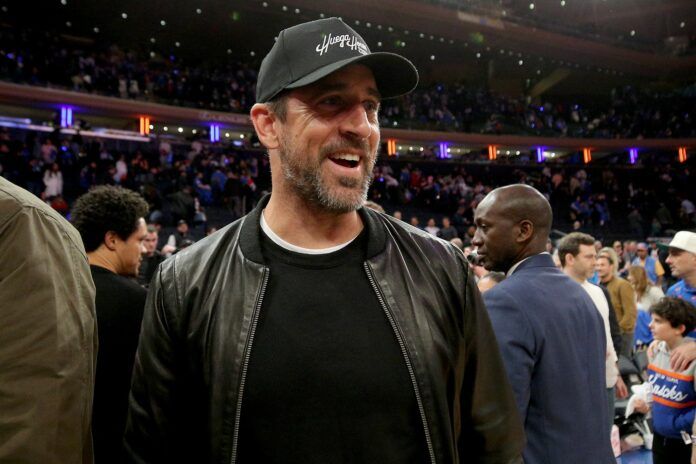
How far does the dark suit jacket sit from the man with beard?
595 millimetres

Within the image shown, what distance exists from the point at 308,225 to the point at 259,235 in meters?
0.13

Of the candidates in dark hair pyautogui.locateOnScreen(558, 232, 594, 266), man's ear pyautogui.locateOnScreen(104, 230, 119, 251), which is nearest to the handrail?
man's ear pyautogui.locateOnScreen(104, 230, 119, 251)

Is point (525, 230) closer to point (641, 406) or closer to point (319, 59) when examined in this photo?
point (319, 59)

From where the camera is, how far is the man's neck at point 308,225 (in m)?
1.37

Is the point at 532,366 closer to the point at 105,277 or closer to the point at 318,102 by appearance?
the point at 318,102

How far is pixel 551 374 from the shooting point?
6.35ft

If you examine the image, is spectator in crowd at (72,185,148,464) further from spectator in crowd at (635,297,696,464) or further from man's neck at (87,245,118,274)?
spectator in crowd at (635,297,696,464)

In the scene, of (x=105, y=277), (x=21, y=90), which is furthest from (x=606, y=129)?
(x=105, y=277)

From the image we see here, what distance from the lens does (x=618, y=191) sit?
22.3 meters

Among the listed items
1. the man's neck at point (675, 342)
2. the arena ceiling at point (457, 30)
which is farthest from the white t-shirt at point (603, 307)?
the arena ceiling at point (457, 30)

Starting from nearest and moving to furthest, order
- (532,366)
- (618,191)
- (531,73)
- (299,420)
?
1. (299,420)
2. (532,366)
3. (618,191)
4. (531,73)

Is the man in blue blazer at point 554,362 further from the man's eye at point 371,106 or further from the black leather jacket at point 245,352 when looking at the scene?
the man's eye at point 371,106

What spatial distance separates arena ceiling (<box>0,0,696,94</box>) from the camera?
19.0 metres

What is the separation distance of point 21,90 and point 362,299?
661 inches
